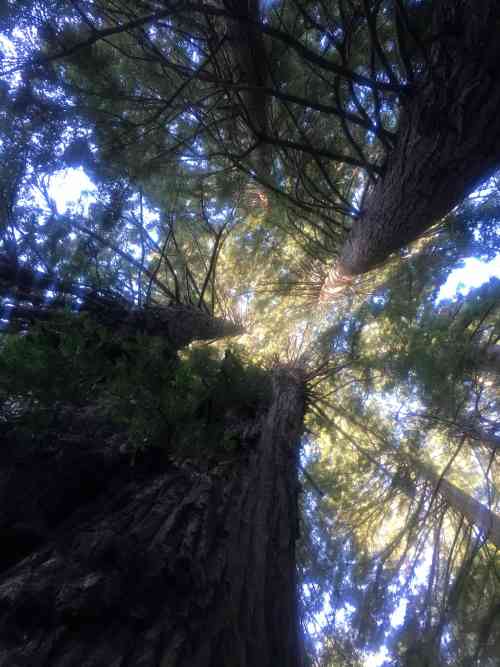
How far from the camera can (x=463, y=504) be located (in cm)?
539

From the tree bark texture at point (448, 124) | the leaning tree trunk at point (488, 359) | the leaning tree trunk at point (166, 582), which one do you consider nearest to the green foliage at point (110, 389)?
the leaning tree trunk at point (166, 582)

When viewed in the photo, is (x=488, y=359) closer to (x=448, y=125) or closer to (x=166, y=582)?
(x=448, y=125)

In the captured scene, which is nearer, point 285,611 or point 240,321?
point 285,611

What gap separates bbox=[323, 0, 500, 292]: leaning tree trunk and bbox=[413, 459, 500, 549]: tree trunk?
354cm

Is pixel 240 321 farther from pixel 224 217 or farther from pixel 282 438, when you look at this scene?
pixel 282 438

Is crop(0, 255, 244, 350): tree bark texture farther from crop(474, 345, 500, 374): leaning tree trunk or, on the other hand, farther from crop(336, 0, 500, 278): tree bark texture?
crop(474, 345, 500, 374): leaning tree trunk

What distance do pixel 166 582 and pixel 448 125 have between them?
3145 mm

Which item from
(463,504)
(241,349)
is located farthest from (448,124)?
(463,504)

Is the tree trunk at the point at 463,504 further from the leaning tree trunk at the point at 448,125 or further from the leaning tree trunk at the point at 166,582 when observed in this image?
the leaning tree trunk at the point at 166,582

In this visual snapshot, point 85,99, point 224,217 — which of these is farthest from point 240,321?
point 85,99

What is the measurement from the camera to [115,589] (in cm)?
131

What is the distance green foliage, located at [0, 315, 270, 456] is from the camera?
6.15ft

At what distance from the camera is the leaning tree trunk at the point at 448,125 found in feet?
7.90

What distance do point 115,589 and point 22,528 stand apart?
0.80 meters
